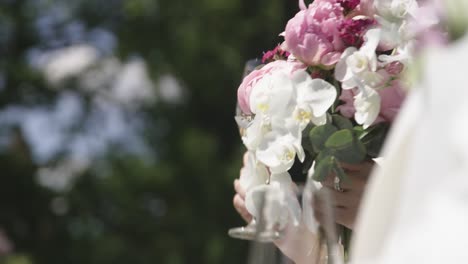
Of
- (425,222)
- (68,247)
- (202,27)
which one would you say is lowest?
(68,247)

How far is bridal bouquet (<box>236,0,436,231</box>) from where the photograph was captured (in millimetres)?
951

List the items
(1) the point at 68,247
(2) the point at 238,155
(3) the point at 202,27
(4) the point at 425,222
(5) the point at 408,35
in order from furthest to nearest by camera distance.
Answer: (1) the point at 68,247, (3) the point at 202,27, (2) the point at 238,155, (5) the point at 408,35, (4) the point at 425,222

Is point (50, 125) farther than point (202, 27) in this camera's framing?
Yes

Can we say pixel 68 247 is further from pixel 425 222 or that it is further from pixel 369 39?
pixel 425 222

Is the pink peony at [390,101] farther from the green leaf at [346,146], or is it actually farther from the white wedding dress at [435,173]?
the white wedding dress at [435,173]


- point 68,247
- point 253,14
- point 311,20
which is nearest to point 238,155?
point 253,14

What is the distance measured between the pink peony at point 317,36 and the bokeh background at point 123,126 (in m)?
4.19

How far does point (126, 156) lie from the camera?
19.0ft

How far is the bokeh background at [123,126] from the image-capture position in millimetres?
5539

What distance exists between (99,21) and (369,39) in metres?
5.71

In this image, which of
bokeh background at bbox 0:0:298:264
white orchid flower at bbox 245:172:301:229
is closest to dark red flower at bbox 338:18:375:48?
white orchid flower at bbox 245:172:301:229

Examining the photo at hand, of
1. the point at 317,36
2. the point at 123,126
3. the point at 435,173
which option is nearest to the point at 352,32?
the point at 317,36

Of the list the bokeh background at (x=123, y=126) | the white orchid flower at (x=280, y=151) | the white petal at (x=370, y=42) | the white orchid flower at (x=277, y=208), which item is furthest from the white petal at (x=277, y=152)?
the bokeh background at (x=123, y=126)

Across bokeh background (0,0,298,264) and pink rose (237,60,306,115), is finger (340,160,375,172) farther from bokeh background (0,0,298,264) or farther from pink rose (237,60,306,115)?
bokeh background (0,0,298,264)
